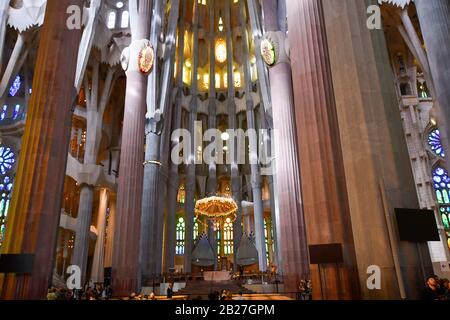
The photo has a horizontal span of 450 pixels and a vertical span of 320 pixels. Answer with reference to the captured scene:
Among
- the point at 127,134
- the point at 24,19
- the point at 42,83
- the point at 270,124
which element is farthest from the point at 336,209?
the point at 24,19

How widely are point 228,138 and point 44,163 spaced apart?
843 inches

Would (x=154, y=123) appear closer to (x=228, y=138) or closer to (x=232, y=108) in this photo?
(x=228, y=138)

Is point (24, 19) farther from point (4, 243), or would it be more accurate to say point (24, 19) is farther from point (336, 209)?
point (336, 209)

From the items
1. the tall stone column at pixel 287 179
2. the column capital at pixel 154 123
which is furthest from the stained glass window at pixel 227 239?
the tall stone column at pixel 287 179

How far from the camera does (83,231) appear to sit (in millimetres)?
16984

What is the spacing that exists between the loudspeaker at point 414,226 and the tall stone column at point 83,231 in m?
15.5

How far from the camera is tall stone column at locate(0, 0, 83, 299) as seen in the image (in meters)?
5.97

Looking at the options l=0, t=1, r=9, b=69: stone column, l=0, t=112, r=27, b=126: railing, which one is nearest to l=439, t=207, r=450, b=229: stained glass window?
l=0, t=112, r=27, b=126: railing

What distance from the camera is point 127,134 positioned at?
475 inches

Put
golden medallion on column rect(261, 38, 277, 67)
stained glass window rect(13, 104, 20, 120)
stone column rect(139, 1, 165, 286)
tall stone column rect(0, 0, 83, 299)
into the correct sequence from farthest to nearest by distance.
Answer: stained glass window rect(13, 104, 20, 120) < stone column rect(139, 1, 165, 286) < golden medallion on column rect(261, 38, 277, 67) < tall stone column rect(0, 0, 83, 299)

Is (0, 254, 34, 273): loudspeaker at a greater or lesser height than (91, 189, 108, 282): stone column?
lesser

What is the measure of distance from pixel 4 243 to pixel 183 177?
2051cm

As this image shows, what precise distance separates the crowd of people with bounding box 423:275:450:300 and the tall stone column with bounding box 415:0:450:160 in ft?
20.2

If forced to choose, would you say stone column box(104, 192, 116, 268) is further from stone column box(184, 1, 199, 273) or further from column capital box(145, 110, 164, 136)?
column capital box(145, 110, 164, 136)
